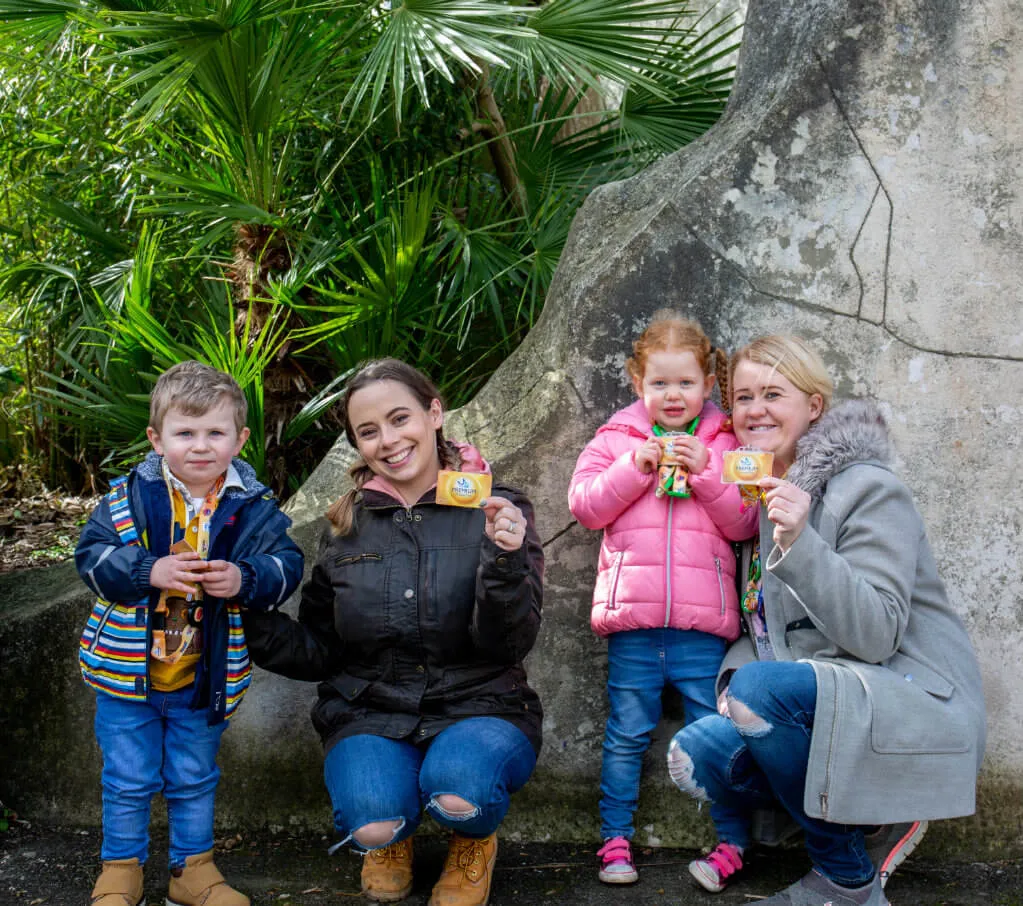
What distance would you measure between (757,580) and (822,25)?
1.52 meters

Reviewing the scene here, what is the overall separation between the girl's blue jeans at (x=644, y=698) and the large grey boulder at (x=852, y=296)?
22cm

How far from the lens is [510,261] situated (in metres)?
5.11

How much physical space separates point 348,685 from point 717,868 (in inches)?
40.1

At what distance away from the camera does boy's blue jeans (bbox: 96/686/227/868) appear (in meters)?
2.75

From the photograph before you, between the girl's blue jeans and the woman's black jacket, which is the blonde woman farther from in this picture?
the woman's black jacket

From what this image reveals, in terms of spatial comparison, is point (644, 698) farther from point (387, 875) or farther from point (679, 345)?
point (679, 345)

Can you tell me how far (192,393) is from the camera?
9.28ft

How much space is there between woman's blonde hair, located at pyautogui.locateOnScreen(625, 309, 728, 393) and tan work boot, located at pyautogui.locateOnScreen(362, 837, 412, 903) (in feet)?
4.48

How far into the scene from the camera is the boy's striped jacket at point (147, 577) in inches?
107

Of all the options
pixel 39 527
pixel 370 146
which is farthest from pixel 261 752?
pixel 370 146

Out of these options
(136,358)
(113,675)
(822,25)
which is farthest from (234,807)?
(822,25)

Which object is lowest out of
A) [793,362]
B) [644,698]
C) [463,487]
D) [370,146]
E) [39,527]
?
[39,527]

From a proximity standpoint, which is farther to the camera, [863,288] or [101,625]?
[863,288]

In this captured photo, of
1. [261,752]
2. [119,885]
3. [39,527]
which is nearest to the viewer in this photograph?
[119,885]
